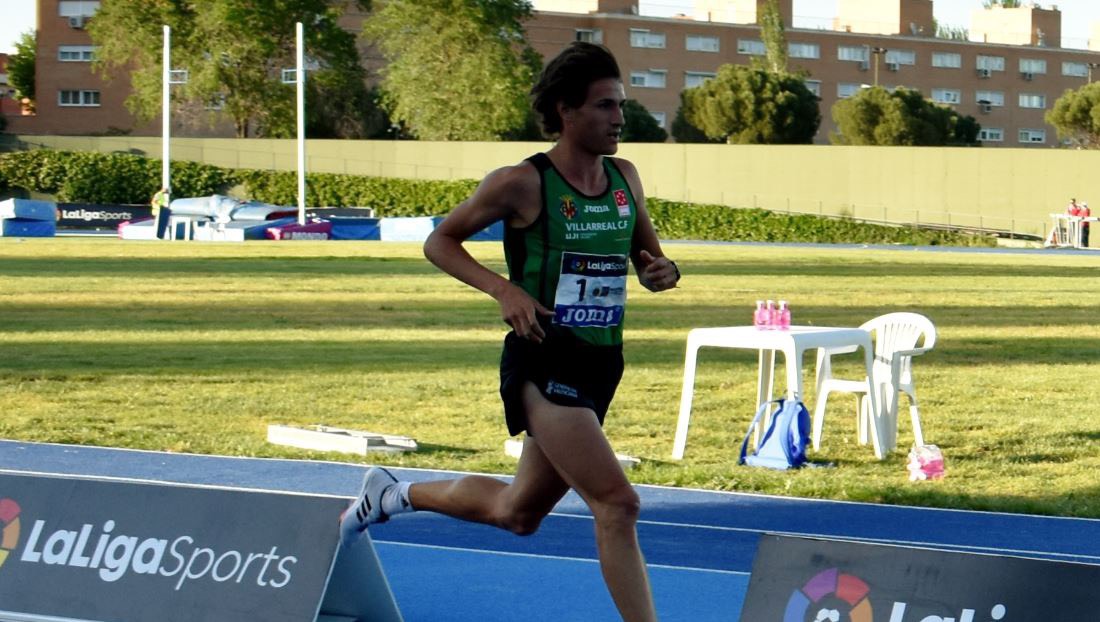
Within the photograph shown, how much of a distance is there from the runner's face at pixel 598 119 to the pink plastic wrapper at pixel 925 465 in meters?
5.28

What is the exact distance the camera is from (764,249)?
4328cm

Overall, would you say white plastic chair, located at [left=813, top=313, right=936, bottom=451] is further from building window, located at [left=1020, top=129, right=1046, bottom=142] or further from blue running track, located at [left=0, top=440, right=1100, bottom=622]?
building window, located at [left=1020, top=129, right=1046, bottom=142]

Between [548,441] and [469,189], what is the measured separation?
182ft

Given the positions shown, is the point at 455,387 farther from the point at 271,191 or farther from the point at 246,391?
the point at 271,191

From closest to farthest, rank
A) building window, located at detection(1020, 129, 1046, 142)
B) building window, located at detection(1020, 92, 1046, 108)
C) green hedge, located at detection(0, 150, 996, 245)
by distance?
1. green hedge, located at detection(0, 150, 996, 245)
2. building window, located at detection(1020, 129, 1046, 142)
3. building window, located at detection(1020, 92, 1046, 108)

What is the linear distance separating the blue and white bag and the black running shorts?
5087 millimetres

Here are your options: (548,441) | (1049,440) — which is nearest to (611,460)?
(548,441)

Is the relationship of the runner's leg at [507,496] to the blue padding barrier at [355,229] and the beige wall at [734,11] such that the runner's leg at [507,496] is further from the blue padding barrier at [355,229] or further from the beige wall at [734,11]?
the beige wall at [734,11]

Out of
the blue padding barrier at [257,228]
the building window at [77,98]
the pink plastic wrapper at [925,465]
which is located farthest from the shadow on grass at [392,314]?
the building window at [77,98]

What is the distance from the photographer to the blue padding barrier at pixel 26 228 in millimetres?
45469

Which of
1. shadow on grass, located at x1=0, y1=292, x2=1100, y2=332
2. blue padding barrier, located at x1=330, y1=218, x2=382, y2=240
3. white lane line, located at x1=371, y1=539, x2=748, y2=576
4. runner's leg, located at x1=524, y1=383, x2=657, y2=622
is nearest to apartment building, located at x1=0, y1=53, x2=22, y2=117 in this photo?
blue padding barrier, located at x1=330, y1=218, x2=382, y2=240

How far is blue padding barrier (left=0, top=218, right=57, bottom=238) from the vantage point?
4547 cm

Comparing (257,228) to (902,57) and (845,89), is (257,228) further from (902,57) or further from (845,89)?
(902,57)

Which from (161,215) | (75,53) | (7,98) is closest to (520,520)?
(161,215)
